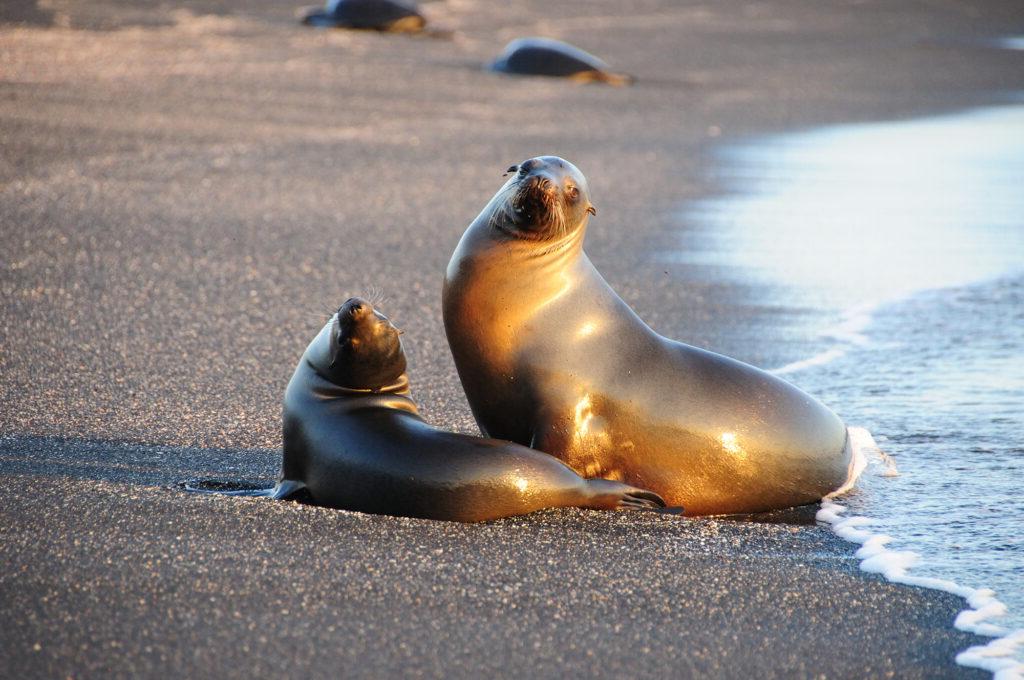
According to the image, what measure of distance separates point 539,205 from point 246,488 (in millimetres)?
1208

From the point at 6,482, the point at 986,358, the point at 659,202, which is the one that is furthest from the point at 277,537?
the point at 659,202

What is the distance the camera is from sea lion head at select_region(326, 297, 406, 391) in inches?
165

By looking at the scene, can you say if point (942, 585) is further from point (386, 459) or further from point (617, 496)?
point (386, 459)

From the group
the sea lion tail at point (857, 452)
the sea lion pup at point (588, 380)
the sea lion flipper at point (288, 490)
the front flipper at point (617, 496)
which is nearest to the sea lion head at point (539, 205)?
the sea lion pup at point (588, 380)

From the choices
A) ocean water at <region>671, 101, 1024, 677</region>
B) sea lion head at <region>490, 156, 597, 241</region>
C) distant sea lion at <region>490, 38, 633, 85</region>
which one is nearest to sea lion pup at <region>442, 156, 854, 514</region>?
sea lion head at <region>490, 156, 597, 241</region>

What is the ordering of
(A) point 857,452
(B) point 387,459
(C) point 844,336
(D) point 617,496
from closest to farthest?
(B) point 387,459 < (D) point 617,496 < (A) point 857,452 < (C) point 844,336

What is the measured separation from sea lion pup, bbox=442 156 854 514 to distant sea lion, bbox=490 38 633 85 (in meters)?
10.2

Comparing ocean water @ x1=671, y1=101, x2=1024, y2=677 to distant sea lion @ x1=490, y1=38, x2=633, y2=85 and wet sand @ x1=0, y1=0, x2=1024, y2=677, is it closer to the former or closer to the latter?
wet sand @ x1=0, y1=0, x2=1024, y2=677

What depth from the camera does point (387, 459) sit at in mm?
3947

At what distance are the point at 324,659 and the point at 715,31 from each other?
16952 mm

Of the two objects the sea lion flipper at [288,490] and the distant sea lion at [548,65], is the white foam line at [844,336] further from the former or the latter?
the distant sea lion at [548,65]

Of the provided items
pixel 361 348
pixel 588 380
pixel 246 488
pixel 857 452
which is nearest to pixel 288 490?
pixel 246 488

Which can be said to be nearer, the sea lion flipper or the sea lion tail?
the sea lion flipper

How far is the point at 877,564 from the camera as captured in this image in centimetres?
395
